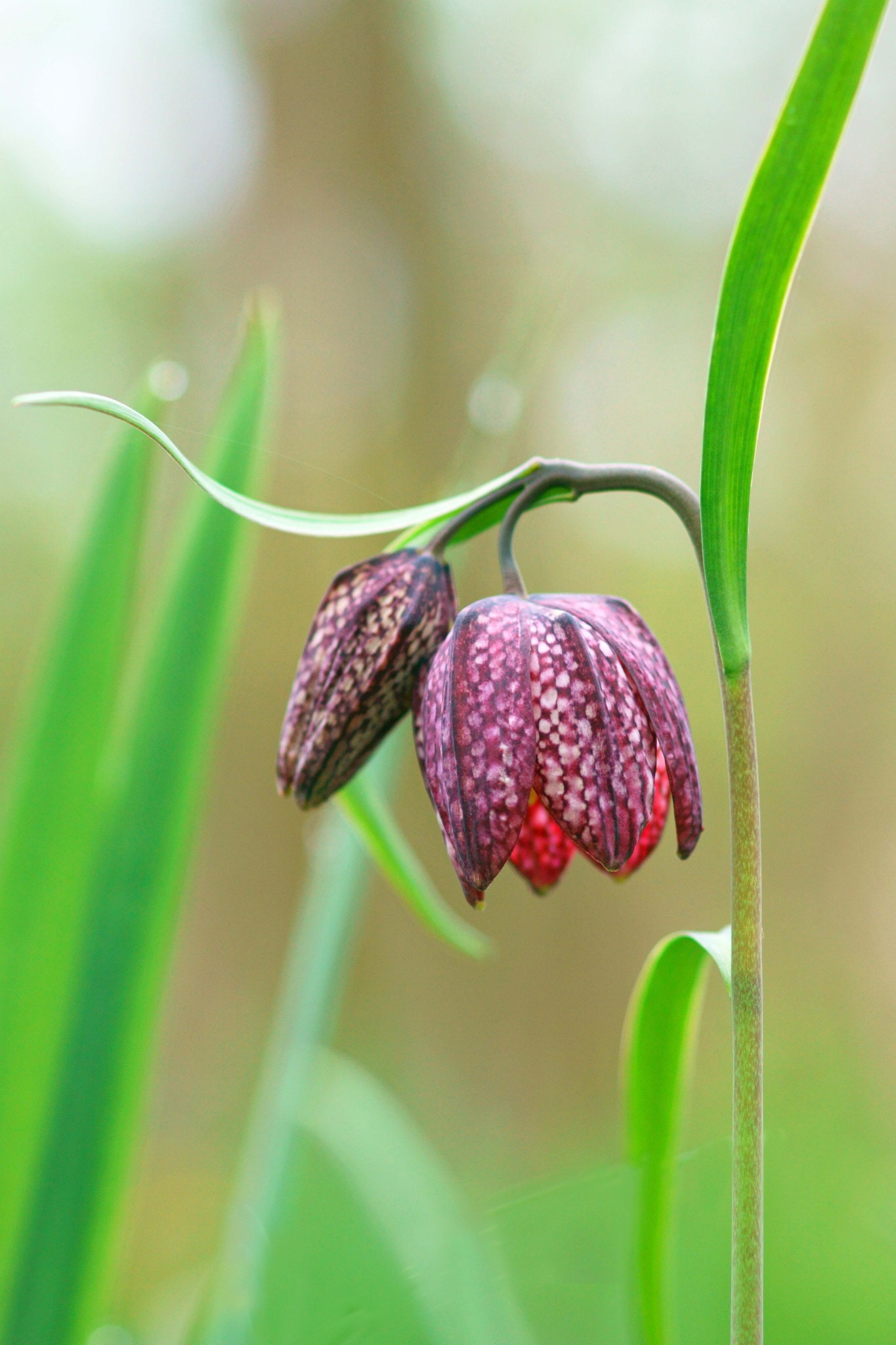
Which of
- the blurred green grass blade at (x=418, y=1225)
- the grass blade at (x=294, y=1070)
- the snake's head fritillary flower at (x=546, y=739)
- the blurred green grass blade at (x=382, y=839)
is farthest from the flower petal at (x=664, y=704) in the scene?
the blurred green grass blade at (x=418, y=1225)

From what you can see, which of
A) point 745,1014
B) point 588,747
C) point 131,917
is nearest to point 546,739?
point 588,747

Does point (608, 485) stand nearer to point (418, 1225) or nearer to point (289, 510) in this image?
point (289, 510)

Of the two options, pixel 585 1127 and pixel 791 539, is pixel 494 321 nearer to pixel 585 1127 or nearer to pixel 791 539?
pixel 791 539

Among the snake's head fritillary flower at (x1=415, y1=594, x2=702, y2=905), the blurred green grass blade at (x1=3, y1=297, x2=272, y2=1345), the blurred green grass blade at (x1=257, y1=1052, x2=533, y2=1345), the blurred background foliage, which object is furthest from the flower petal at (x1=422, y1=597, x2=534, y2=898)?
the blurred background foliage

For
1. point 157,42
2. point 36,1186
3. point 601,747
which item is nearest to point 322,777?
point 601,747

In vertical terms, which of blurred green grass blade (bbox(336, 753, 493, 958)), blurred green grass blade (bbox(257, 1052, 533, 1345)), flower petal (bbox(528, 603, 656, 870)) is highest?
flower petal (bbox(528, 603, 656, 870))

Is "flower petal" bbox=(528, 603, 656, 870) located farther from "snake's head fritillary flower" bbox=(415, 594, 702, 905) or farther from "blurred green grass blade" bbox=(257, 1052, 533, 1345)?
"blurred green grass blade" bbox=(257, 1052, 533, 1345)
